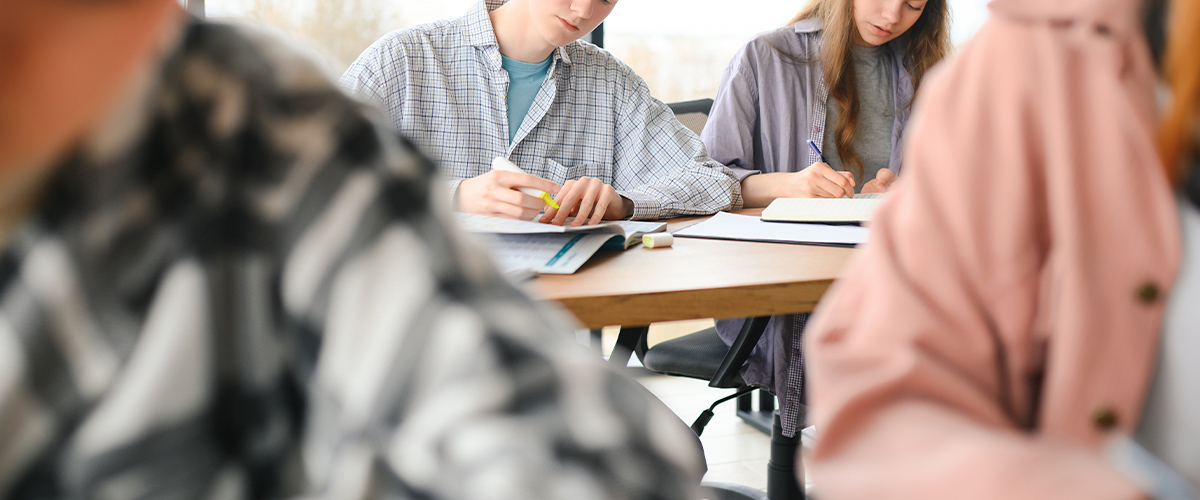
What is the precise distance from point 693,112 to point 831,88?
0.44 metres

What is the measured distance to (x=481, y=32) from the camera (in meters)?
1.64

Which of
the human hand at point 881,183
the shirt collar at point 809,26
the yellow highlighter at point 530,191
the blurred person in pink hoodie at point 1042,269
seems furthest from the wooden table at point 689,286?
the shirt collar at point 809,26

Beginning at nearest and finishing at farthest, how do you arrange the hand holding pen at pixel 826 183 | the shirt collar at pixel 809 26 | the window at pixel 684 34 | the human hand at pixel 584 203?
the human hand at pixel 584 203 → the hand holding pen at pixel 826 183 → the shirt collar at pixel 809 26 → the window at pixel 684 34

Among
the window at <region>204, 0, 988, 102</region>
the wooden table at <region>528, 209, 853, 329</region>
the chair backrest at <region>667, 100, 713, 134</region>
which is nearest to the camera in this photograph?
the wooden table at <region>528, 209, 853, 329</region>

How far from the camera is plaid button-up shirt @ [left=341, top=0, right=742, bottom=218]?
152cm

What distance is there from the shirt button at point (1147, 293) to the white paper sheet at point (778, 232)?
53 cm

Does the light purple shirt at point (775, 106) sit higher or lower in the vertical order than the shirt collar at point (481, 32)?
lower

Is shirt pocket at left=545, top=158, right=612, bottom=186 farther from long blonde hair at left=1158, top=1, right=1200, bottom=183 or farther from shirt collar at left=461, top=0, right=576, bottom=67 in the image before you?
long blonde hair at left=1158, top=1, right=1200, bottom=183

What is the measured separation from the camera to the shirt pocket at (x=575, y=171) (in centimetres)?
164

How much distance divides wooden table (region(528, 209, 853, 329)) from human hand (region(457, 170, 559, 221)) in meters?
0.20

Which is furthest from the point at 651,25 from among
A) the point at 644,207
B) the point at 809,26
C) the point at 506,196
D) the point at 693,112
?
the point at 506,196

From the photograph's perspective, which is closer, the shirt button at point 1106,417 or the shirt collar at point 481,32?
the shirt button at point 1106,417

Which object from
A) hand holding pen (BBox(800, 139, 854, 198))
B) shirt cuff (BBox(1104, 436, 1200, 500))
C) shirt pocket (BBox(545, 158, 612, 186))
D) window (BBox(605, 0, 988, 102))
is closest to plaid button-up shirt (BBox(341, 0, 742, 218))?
shirt pocket (BBox(545, 158, 612, 186))

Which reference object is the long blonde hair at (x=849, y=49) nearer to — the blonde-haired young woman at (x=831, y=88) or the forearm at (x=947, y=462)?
the blonde-haired young woman at (x=831, y=88)
